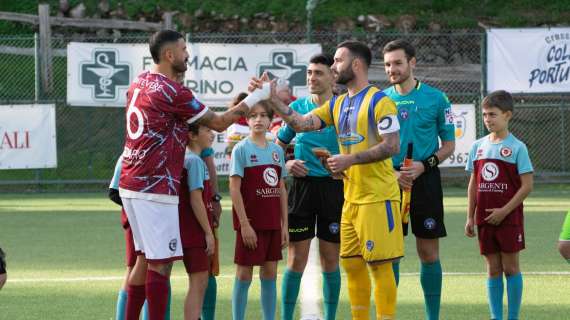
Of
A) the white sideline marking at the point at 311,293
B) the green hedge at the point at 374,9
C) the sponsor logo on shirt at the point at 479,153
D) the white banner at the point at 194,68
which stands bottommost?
the white sideline marking at the point at 311,293

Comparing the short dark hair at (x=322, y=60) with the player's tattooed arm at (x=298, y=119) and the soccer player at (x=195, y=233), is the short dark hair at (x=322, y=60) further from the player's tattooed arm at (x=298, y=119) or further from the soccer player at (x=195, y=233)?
the soccer player at (x=195, y=233)

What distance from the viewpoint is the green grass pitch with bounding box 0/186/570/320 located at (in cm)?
912

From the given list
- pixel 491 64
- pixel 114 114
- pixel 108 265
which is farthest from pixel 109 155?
pixel 108 265

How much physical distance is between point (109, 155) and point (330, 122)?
50.9 feet

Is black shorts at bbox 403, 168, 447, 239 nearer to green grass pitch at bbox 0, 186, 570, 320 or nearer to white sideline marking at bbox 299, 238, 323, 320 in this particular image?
green grass pitch at bbox 0, 186, 570, 320

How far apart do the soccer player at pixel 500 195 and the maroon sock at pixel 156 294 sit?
2.58m

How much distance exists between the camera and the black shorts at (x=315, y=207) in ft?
28.3

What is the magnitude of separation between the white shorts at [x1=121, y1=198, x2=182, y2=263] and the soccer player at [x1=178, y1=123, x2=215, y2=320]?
1.54 ft

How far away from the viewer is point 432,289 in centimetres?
837

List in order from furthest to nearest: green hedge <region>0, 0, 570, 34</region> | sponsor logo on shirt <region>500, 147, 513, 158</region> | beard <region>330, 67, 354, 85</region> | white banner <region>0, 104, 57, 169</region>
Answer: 1. green hedge <region>0, 0, 570, 34</region>
2. white banner <region>0, 104, 57, 169</region>
3. sponsor logo on shirt <region>500, 147, 513, 158</region>
4. beard <region>330, 67, 354, 85</region>

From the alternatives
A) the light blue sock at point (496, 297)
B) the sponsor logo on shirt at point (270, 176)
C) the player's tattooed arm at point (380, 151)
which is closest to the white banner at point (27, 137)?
the sponsor logo on shirt at point (270, 176)

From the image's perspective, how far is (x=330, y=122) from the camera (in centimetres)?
777

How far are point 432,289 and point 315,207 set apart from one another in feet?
3.57

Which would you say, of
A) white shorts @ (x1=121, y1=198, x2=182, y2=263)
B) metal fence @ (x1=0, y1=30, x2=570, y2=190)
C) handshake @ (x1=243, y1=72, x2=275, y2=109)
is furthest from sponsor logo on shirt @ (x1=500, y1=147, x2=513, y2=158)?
metal fence @ (x1=0, y1=30, x2=570, y2=190)
